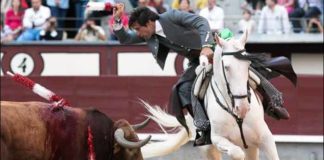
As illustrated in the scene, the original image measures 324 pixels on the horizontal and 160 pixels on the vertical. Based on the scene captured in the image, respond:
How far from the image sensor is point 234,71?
23.9ft

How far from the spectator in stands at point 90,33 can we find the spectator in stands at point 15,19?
765 mm

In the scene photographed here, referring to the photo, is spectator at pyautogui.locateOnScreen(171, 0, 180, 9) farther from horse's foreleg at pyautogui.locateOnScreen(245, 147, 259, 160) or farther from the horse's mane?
horse's foreleg at pyautogui.locateOnScreen(245, 147, 259, 160)

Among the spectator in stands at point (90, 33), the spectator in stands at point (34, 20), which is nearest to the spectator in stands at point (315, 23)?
the spectator in stands at point (90, 33)

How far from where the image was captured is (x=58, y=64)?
13.7 m

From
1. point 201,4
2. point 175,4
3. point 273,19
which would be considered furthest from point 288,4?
point 175,4

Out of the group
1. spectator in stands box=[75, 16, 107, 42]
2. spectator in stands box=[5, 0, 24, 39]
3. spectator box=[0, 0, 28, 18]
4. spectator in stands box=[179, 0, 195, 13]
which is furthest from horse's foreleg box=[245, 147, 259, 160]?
spectator box=[0, 0, 28, 18]

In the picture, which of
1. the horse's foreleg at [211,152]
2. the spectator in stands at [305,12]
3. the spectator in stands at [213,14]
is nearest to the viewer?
the horse's foreleg at [211,152]

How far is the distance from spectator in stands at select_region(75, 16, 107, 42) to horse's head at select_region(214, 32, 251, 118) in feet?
21.0

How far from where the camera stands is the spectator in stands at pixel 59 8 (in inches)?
557

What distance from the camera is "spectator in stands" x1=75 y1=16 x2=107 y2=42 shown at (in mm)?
13812

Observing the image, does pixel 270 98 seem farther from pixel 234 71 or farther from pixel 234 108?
pixel 234 71

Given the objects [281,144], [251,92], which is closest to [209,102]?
[251,92]

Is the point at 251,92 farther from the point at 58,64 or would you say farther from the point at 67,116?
the point at 58,64

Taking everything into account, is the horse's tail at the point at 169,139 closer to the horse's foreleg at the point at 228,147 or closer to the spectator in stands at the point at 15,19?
the horse's foreleg at the point at 228,147
